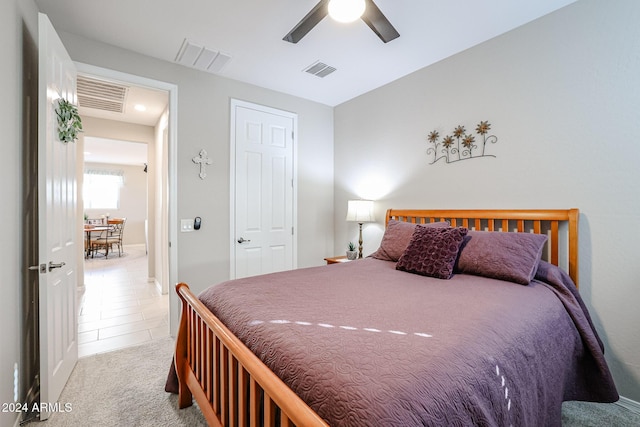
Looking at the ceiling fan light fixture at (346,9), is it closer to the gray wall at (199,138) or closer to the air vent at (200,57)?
the air vent at (200,57)

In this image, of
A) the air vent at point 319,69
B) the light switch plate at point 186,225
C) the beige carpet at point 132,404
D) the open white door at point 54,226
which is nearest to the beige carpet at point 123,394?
the beige carpet at point 132,404

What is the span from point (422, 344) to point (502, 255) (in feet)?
4.12

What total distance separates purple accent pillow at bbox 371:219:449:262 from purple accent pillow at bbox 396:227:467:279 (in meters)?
0.21

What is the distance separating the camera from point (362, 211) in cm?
338

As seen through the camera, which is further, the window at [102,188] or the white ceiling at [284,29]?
the window at [102,188]

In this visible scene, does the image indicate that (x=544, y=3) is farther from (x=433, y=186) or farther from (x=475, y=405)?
(x=475, y=405)

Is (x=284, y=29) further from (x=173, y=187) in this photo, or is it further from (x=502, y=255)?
(x=502, y=255)

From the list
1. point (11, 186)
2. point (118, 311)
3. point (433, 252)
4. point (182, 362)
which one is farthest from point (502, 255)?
point (118, 311)

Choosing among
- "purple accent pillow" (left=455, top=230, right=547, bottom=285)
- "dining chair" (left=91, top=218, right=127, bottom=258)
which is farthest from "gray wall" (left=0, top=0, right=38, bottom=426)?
"dining chair" (left=91, top=218, right=127, bottom=258)

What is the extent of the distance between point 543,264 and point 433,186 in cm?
118

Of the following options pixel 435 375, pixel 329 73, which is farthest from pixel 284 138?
pixel 435 375

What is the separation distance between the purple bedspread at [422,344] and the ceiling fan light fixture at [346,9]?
1.64m

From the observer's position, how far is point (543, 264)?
6.43 ft

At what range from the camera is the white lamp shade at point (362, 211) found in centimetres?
337
